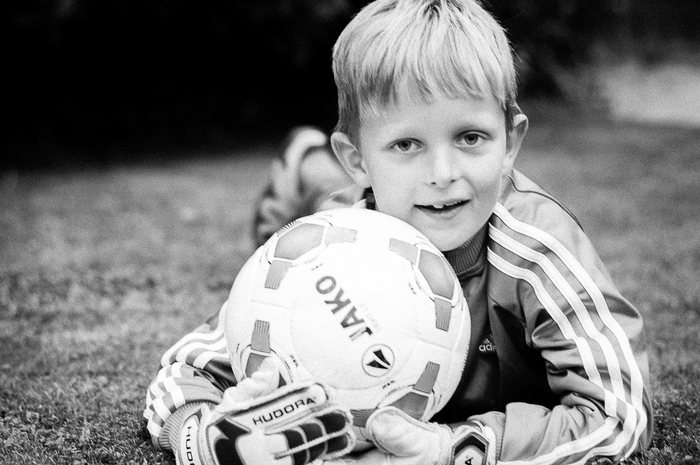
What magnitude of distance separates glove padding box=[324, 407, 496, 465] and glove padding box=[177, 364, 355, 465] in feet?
0.20

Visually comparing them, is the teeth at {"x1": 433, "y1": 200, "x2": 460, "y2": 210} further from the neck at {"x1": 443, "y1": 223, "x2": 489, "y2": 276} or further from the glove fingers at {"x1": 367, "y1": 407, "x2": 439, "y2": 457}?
the glove fingers at {"x1": 367, "y1": 407, "x2": 439, "y2": 457}

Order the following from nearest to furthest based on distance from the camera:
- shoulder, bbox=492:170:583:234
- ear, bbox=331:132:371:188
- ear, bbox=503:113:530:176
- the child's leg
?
shoulder, bbox=492:170:583:234 < ear, bbox=503:113:530:176 < ear, bbox=331:132:371:188 < the child's leg

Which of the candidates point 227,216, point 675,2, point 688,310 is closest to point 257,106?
point 227,216

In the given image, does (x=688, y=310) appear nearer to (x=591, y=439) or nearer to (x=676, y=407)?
(x=676, y=407)

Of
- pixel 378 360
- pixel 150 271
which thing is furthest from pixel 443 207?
pixel 150 271

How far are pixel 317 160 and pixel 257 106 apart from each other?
18.2ft

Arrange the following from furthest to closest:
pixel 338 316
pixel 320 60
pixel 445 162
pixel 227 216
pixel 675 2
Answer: pixel 675 2
pixel 320 60
pixel 227 216
pixel 445 162
pixel 338 316

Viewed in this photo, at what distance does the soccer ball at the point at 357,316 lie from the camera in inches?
68.9

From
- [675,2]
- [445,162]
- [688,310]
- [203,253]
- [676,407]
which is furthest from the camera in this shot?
[675,2]

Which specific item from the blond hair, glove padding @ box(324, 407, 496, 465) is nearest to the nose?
the blond hair

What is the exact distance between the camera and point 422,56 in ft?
6.57

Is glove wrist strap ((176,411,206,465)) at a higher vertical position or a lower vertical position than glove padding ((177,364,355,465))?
lower

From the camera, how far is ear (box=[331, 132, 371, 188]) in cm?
232

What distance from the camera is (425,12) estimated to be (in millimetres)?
2148
